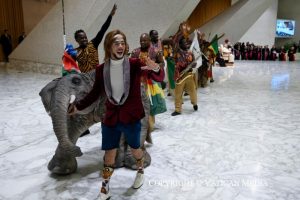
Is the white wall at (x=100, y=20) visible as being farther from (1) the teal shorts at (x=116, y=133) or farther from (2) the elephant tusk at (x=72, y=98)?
(1) the teal shorts at (x=116, y=133)

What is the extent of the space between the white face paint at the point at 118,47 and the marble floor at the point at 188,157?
3.58 ft

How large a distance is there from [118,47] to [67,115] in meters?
0.80

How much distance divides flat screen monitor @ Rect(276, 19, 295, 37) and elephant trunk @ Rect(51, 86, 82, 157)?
19.3m

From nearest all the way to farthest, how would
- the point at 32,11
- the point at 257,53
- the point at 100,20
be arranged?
the point at 100,20 → the point at 32,11 → the point at 257,53

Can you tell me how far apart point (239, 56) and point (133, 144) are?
15.9 m

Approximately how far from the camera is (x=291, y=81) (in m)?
8.45

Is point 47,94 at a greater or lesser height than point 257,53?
lesser

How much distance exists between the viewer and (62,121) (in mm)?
2312

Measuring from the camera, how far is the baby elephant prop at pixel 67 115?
2348 mm

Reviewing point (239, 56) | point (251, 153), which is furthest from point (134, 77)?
point (239, 56)

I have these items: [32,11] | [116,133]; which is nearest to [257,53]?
[32,11]

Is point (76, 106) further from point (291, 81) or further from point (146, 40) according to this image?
point (291, 81)

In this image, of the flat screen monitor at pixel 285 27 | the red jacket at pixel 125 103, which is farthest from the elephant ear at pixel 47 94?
the flat screen monitor at pixel 285 27

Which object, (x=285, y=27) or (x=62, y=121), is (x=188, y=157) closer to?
(x=62, y=121)
